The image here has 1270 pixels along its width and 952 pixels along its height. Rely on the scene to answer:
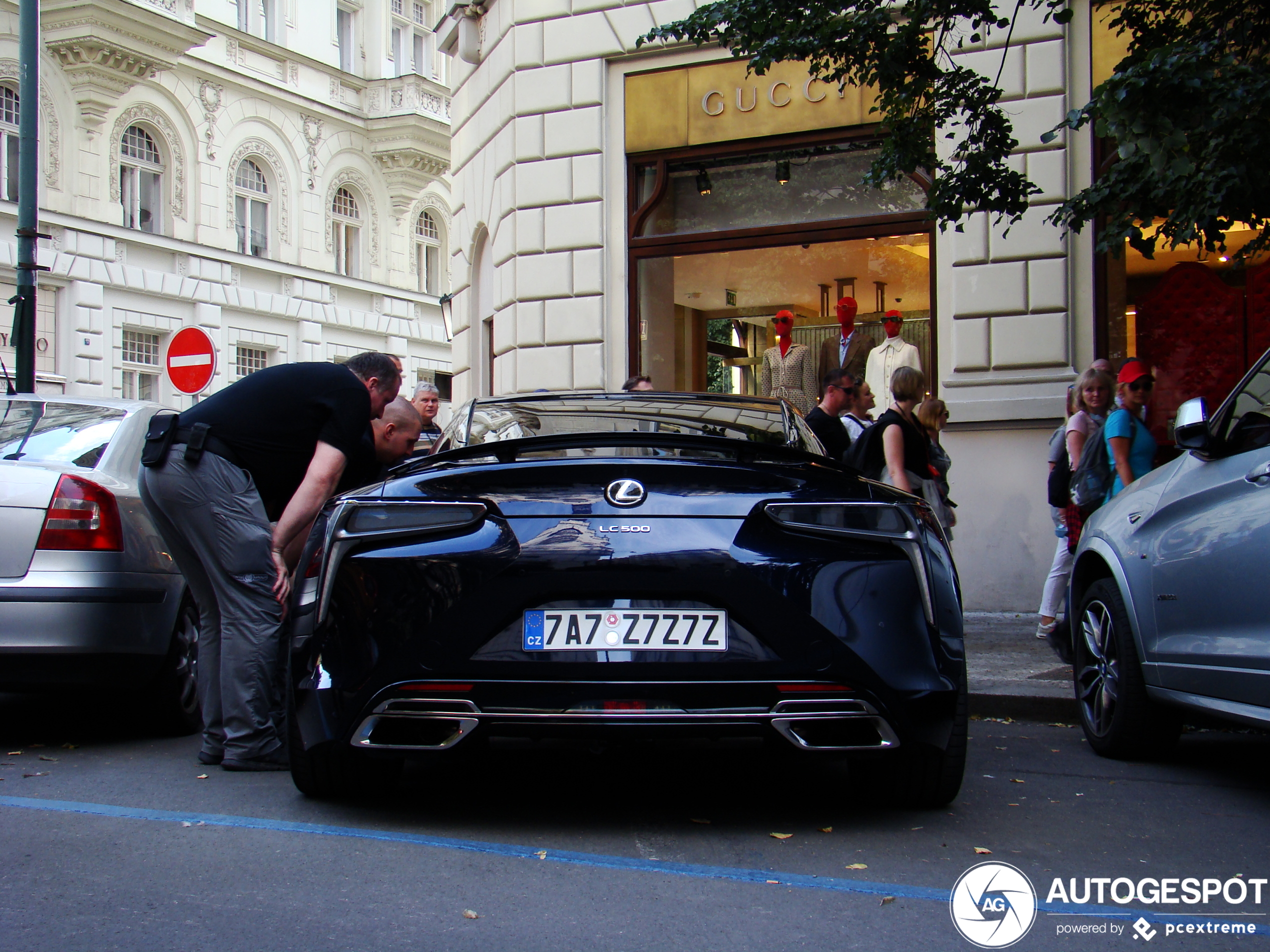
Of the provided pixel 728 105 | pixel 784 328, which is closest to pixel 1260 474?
pixel 784 328

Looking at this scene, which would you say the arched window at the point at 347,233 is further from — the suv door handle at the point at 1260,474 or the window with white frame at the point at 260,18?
the suv door handle at the point at 1260,474

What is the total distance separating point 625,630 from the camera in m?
3.68

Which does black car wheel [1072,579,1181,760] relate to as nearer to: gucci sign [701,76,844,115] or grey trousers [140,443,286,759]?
grey trousers [140,443,286,759]

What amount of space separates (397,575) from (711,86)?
9.70 metres

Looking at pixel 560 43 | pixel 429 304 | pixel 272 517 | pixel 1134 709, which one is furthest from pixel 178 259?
pixel 1134 709

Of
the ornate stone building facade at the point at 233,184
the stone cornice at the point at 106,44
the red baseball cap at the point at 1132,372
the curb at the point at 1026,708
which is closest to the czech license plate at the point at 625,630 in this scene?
the curb at the point at 1026,708

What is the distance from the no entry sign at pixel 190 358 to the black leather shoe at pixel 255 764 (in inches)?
302

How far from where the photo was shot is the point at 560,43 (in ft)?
42.9

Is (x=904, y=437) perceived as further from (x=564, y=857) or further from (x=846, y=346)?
(x=846, y=346)

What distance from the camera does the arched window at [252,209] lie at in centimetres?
2814

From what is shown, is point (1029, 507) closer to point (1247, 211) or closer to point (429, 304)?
point (1247, 211)

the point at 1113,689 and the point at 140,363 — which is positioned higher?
the point at 140,363

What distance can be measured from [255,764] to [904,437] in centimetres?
412

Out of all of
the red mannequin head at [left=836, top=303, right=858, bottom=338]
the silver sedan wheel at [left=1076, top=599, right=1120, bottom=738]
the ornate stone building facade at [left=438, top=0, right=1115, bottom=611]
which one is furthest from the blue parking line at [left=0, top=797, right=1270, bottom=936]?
the red mannequin head at [left=836, top=303, right=858, bottom=338]
